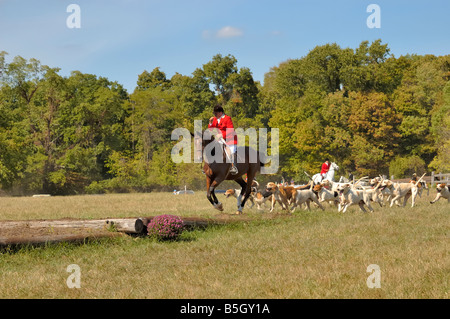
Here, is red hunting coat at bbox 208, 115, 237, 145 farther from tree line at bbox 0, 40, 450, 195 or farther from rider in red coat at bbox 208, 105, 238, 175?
tree line at bbox 0, 40, 450, 195

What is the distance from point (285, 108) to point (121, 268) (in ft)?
189

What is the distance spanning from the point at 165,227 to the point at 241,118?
5110 centimetres

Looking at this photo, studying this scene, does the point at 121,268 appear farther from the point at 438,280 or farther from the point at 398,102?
the point at 398,102

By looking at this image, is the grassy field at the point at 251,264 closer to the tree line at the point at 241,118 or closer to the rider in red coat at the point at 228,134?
the rider in red coat at the point at 228,134

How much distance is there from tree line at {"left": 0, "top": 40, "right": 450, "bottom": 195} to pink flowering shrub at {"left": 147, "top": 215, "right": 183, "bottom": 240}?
153ft

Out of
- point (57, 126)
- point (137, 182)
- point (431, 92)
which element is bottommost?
point (137, 182)

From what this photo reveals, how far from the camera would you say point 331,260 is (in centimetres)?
960

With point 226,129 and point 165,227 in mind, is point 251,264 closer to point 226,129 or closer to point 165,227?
point 165,227

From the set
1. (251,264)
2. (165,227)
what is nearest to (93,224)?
(165,227)

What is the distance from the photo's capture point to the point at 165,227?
1250cm

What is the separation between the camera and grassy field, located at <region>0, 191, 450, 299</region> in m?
7.59

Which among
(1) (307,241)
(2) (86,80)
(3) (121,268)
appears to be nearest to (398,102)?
(2) (86,80)

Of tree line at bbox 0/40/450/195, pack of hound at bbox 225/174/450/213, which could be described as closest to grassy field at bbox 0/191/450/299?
pack of hound at bbox 225/174/450/213
